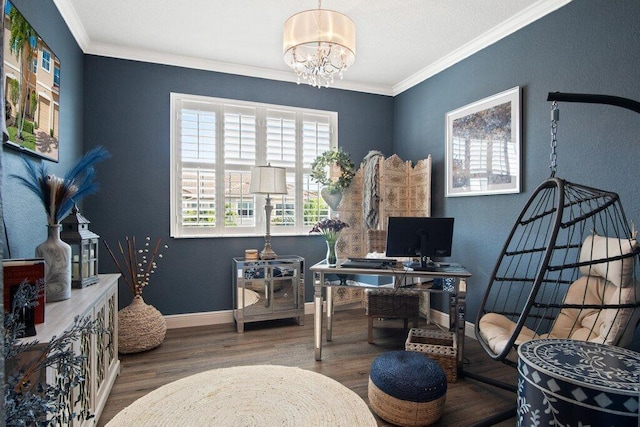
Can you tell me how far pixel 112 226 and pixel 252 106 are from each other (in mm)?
1965

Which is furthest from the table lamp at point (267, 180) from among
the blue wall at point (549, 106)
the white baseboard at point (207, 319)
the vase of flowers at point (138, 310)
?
the blue wall at point (549, 106)

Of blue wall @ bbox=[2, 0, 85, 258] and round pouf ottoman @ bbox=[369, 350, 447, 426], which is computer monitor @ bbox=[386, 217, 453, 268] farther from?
blue wall @ bbox=[2, 0, 85, 258]

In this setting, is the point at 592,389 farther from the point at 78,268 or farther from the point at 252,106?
the point at 252,106

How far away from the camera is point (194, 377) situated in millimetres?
2584

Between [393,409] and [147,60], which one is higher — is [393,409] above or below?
below

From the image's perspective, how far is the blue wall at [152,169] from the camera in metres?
3.45

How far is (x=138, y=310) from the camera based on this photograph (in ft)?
10.1

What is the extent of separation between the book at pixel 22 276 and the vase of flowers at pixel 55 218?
1.14 feet

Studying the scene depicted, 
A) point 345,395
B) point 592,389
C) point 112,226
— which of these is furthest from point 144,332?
point 592,389

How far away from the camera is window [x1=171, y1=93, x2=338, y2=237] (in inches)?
148

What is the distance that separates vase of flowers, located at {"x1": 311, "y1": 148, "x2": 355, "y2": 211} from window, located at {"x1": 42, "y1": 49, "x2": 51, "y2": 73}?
8.20 ft

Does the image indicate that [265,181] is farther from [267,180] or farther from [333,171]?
[333,171]

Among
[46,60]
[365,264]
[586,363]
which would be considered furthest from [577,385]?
[46,60]

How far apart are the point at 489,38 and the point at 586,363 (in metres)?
2.91
